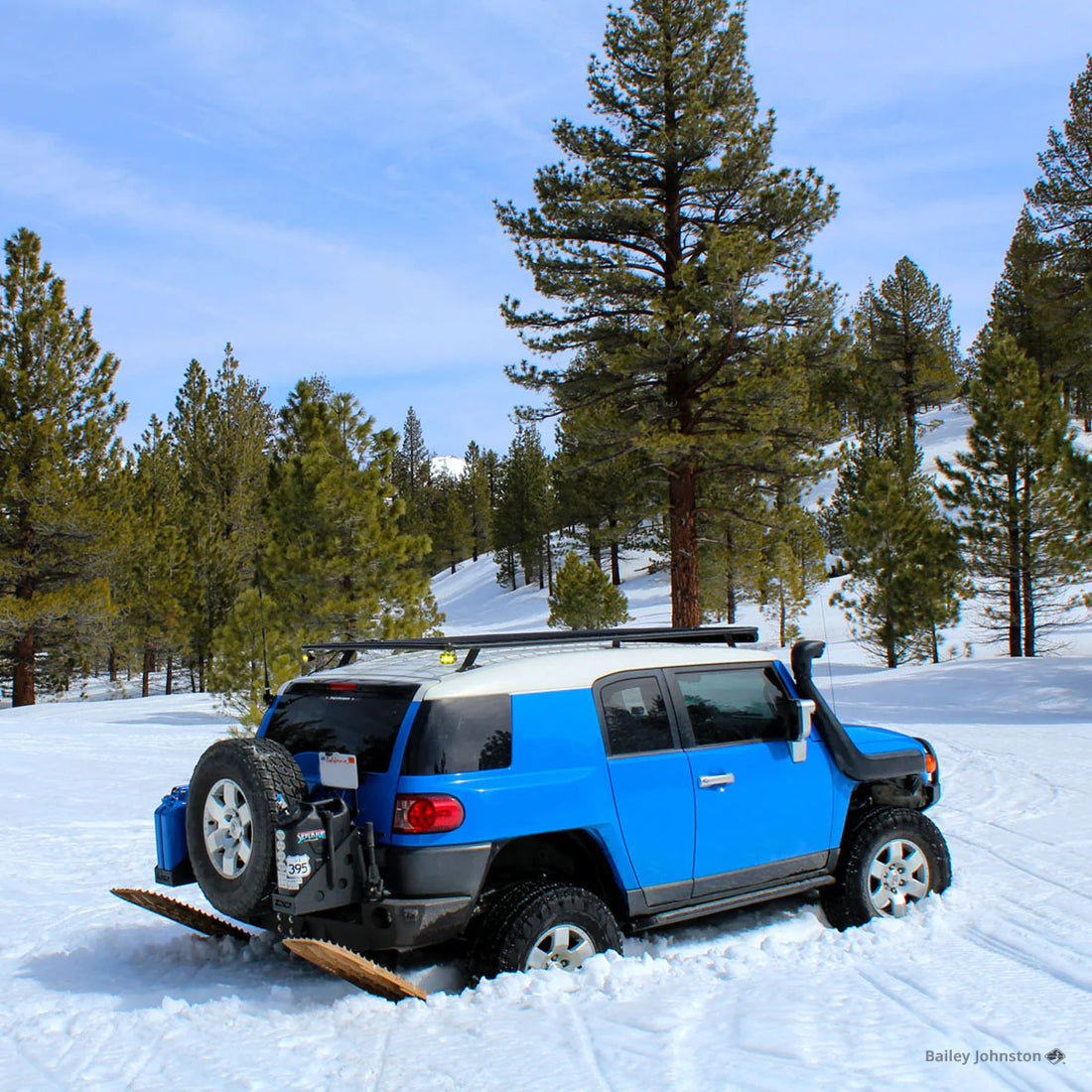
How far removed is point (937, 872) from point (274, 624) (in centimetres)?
1504

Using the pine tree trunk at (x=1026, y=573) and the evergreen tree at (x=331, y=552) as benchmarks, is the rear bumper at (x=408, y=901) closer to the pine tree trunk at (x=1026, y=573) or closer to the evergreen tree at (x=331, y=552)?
the evergreen tree at (x=331, y=552)

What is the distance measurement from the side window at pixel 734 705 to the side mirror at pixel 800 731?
7 centimetres

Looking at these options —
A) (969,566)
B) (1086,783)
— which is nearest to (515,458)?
(969,566)

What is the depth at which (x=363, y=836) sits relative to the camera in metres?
4.26

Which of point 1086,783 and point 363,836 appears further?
point 1086,783

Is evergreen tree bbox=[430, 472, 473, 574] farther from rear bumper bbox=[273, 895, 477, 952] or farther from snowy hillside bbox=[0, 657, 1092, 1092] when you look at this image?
rear bumper bbox=[273, 895, 477, 952]

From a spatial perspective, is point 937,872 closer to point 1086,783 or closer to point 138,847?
point 1086,783

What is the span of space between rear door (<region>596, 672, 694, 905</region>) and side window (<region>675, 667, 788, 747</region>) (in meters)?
→ 0.21

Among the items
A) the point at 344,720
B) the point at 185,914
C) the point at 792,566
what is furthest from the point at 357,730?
the point at 792,566

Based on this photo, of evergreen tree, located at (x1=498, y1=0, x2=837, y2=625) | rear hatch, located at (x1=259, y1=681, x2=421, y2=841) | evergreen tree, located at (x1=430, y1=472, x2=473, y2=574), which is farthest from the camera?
evergreen tree, located at (x1=430, y1=472, x2=473, y2=574)

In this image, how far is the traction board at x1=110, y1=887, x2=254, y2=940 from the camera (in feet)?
16.7

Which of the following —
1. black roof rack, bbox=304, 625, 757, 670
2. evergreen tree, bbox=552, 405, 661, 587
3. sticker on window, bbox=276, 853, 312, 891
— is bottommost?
sticker on window, bbox=276, 853, 312, 891

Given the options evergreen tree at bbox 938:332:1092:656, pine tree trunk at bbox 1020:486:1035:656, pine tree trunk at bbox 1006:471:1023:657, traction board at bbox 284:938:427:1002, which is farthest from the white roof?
pine tree trunk at bbox 1020:486:1035:656

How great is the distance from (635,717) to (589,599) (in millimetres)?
31158
